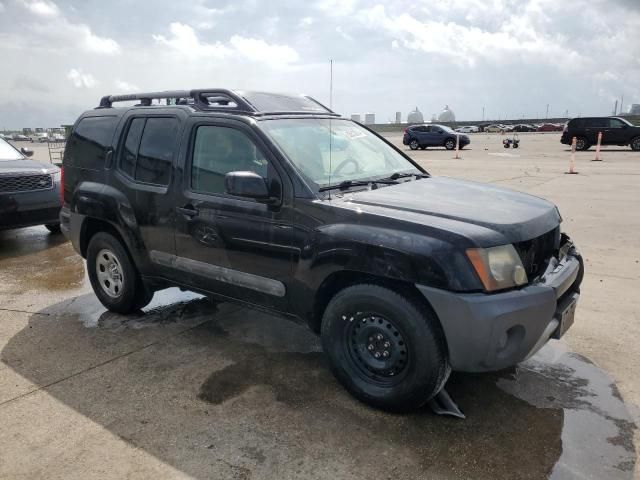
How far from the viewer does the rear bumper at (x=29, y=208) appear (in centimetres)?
718

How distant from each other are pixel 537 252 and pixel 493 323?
70 cm

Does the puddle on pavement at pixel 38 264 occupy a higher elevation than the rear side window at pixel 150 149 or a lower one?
lower

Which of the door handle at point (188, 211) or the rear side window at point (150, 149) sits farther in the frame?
the rear side window at point (150, 149)

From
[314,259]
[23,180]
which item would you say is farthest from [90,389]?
[23,180]

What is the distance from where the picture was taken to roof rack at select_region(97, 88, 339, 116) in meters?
3.97

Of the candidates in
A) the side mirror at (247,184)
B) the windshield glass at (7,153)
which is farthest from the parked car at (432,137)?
the side mirror at (247,184)

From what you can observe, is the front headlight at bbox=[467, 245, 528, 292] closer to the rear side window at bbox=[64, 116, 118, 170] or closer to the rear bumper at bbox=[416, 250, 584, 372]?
the rear bumper at bbox=[416, 250, 584, 372]

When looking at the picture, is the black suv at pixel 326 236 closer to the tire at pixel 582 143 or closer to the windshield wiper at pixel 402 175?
the windshield wiper at pixel 402 175

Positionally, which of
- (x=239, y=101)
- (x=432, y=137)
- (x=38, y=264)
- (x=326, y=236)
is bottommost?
(x=38, y=264)

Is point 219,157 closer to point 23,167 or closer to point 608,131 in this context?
point 23,167

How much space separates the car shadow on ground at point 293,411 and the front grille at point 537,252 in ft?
2.80

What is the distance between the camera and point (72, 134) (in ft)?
16.5

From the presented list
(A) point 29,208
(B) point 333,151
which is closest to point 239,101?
(B) point 333,151

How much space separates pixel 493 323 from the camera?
2703 mm
